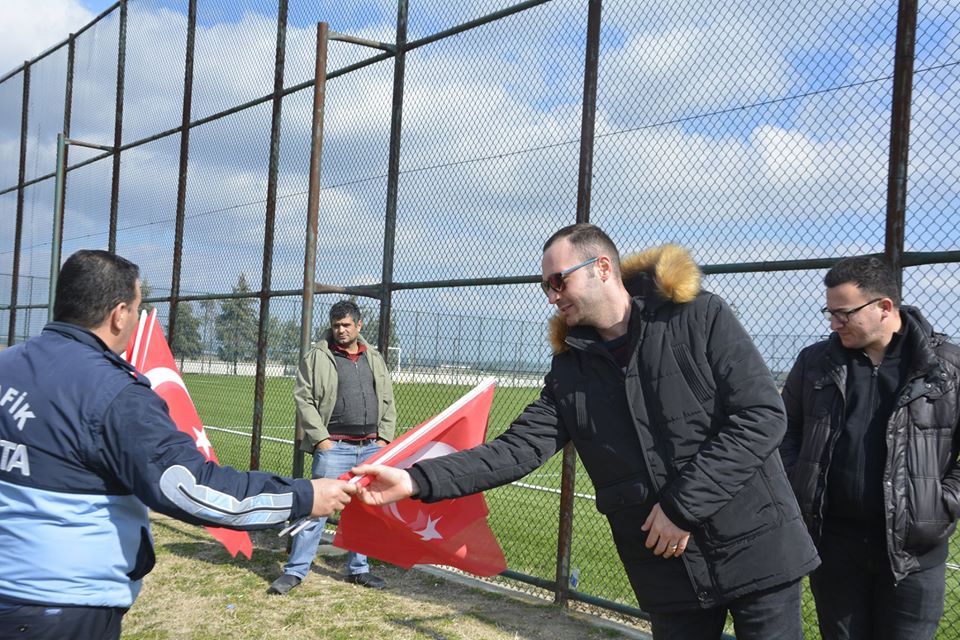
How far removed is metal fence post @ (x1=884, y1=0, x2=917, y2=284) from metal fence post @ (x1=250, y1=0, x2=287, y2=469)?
605 centimetres

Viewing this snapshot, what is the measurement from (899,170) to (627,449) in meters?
2.52

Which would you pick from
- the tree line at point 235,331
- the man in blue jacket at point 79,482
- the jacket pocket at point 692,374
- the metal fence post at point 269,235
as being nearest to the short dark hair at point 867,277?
the jacket pocket at point 692,374

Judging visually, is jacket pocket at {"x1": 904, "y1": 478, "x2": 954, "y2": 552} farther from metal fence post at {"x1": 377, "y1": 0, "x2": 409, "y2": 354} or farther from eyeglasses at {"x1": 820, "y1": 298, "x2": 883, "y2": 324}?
metal fence post at {"x1": 377, "y1": 0, "x2": 409, "y2": 354}

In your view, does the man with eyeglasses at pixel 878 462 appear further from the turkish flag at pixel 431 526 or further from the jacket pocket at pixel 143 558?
the jacket pocket at pixel 143 558

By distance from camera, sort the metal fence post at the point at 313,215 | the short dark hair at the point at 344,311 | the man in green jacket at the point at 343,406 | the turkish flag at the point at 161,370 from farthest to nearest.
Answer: the metal fence post at the point at 313,215
the short dark hair at the point at 344,311
the man in green jacket at the point at 343,406
the turkish flag at the point at 161,370

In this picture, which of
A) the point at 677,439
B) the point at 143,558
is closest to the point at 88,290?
the point at 143,558

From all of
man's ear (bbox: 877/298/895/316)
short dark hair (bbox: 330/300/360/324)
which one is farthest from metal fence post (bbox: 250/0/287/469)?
man's ear (bbox: 877/298/895/316)

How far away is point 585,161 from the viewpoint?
19.2 feet

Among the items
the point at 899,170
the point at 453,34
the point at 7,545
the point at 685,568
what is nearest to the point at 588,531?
the point at 453,34

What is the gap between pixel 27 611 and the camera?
8.44 ft

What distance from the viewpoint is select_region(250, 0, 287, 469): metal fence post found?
8805 millimetres

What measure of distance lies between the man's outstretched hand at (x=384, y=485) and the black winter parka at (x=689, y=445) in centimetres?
61

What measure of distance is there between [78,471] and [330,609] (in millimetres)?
3927

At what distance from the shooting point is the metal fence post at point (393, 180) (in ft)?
24.6
